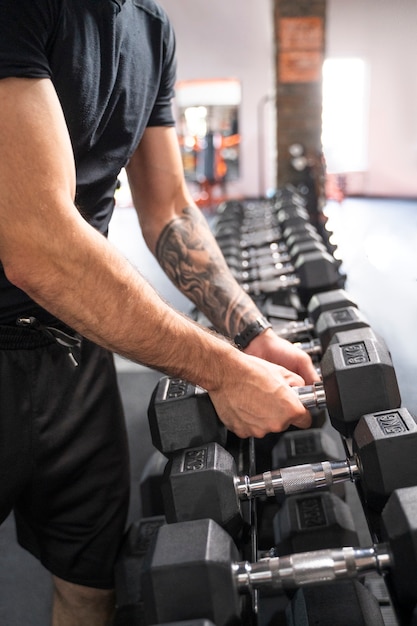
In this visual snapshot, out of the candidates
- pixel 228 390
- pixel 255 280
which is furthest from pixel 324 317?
pixel 255 280

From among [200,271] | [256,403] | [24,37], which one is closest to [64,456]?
[256,403]

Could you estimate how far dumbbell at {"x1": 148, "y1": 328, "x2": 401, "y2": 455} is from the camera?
3.10 feet

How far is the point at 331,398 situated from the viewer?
973 millimetres

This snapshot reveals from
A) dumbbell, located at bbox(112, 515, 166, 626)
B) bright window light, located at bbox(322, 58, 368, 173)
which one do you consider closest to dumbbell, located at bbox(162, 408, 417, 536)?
dumbbell, located at bbox(112, 515, 166, 626)

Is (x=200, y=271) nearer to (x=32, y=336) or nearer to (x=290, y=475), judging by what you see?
(x=32, y=336)

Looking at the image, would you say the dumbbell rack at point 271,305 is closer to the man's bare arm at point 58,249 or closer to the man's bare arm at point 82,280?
the man's bare arm at point 82,280

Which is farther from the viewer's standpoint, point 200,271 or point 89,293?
point 200,271

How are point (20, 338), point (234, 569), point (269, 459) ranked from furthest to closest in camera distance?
point (269, 459), point (20, 338), point (234, 569)

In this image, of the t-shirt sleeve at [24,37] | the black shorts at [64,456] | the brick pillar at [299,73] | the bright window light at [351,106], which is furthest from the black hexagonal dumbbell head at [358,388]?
the brick pillar at [299,73]

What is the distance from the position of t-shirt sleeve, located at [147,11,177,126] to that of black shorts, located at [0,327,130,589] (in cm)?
56

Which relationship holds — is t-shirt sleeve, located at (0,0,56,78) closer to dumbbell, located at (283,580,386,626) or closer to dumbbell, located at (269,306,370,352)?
dumbbell, located at (269,306,370,352)

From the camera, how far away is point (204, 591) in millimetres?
717

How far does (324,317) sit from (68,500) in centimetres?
69

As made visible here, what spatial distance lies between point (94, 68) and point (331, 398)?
0.67m
